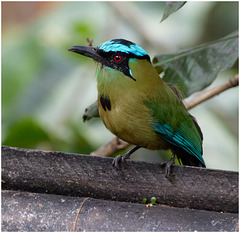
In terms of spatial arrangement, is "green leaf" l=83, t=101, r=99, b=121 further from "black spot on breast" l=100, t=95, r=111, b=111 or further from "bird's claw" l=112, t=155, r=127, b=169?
"bird's claw" l=112, t=155, r=127, b=169

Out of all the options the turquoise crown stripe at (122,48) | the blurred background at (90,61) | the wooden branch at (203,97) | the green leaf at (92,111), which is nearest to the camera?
the turquoise crown stripe at (122,48)

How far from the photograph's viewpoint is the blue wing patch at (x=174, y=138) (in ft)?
8.99

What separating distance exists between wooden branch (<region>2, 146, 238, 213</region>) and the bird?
314mm

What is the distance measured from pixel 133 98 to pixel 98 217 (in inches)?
30.4

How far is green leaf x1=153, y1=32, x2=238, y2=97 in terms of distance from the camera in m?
3.14

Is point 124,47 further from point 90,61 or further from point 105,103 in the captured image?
point 90,61

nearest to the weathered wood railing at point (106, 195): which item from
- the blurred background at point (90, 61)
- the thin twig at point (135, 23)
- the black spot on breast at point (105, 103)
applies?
the black spot on breast at point (105, 103)

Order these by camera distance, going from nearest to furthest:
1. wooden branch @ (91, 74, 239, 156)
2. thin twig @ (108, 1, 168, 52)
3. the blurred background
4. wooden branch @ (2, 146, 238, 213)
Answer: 1. wooden branch @ (2, 146, 238, 213)
2. wooden branch @ (91, 74, 239, 156)
3. the blurred background
4. thin twig @ (108, 1, 168, 52)

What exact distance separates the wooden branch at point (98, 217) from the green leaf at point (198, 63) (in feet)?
3.82

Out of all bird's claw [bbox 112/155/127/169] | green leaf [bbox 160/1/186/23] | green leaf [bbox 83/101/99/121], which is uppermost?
green leaf [bbox 160/1/186/23]

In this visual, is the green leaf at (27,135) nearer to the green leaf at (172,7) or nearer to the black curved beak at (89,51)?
the black curved beak at (89,51)

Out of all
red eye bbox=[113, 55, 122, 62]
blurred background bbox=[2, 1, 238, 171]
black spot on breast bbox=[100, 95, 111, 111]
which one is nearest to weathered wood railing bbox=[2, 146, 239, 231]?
black spot on breast bbox=[100, 95, 111, 111]

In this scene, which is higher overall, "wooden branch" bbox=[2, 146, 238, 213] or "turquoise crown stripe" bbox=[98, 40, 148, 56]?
"turquoise crown stripe" bbox=[98, 40, 148, 56]

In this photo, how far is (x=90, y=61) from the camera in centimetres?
504
